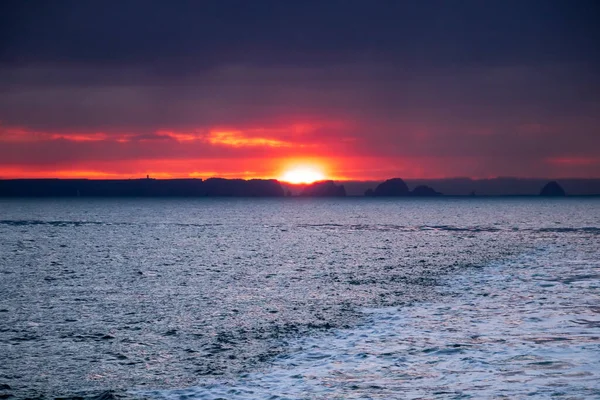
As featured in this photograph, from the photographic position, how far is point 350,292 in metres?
28.7

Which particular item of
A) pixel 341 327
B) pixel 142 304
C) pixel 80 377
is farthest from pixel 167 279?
pixel 80 377

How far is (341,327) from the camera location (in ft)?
66.5

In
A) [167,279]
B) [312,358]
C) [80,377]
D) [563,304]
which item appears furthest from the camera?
[167,279]

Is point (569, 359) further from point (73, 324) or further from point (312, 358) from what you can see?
point (73, 324)

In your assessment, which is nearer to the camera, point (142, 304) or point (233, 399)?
point (233, 399)

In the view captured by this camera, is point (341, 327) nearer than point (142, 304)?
Yes

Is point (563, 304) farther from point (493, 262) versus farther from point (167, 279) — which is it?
point (167, 279)

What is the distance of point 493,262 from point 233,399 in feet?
107

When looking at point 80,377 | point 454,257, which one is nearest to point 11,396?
point 80,377

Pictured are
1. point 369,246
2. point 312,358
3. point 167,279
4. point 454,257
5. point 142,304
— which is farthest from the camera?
point 369,246

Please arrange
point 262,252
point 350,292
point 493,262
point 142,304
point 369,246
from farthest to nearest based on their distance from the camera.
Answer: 1. point 369,246
2. point 262,252
3. point 493,262
4. point 350,292
5. point 142,304

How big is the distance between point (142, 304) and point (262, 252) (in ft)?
92.2

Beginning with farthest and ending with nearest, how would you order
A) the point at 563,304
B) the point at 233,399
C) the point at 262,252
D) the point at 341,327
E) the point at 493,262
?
1. the point at 262,252
2. the point at 493,262
3. the point at 563,304
4. the point at 341,327
5. the point at 233,399

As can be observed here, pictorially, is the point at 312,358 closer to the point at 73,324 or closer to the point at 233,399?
the point at 233,399
